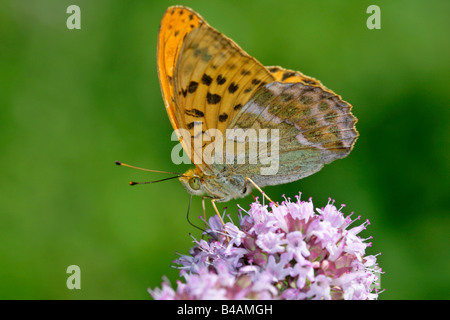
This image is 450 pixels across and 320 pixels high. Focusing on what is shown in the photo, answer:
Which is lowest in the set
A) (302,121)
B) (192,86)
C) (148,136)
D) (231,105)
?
(302,121)

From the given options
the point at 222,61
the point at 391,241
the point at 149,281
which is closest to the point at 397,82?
the point at 391,241

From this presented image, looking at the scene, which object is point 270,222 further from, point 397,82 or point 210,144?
point 397,82

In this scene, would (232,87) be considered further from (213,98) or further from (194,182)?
(194,182)

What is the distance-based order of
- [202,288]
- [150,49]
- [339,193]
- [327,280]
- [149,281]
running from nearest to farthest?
1. [202,288]
2. [327,280]
3. [149,281]
4. [339,193]
5. [150,49]

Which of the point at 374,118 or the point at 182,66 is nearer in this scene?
the point at 182,66

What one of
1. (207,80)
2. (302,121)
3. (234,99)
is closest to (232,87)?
(234,99)

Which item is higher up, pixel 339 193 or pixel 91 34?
pixel 91 34

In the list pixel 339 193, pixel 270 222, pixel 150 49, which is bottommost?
pixel 270 222

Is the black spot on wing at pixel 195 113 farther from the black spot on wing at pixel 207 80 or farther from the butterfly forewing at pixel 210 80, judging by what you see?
the black spot on wing at pixel 207 80
